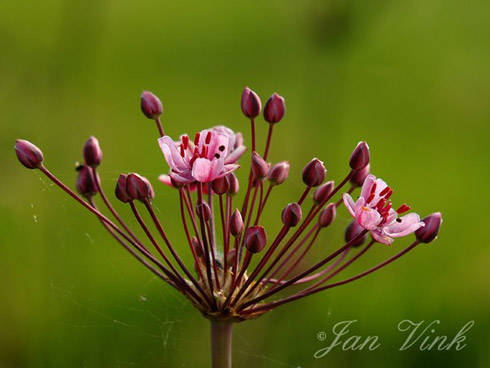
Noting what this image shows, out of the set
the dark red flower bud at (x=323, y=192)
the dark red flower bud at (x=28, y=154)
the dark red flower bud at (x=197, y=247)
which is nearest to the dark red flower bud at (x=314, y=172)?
the dark red flower bud at (x=323, y=192)

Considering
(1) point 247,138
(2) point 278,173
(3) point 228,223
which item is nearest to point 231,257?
(3) point 228,223

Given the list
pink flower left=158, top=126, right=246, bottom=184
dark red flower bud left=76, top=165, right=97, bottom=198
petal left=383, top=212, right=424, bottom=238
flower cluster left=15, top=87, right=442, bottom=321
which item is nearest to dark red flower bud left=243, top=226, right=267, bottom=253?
flower cluster left=15, top=87, right=442, bottom=321

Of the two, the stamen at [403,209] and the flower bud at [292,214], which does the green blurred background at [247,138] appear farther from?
the flower bud at [292,214]

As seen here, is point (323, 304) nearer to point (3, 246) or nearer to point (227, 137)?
point (3, 246)

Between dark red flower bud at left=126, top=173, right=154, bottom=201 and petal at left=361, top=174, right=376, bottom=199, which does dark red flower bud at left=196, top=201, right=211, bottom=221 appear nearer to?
dark red flower bud at left=126, top=173, right=154, bottom=201

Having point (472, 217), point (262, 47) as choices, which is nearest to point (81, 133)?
point (472, 217)

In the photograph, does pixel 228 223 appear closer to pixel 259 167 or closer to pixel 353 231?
pixel 259 167
